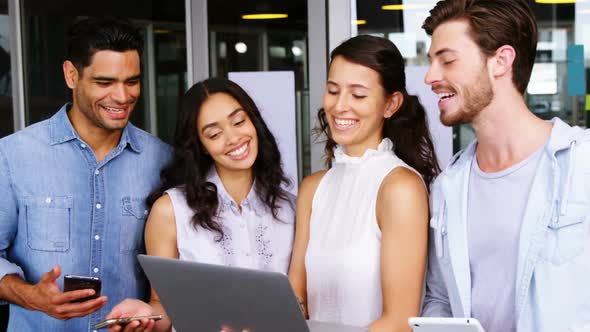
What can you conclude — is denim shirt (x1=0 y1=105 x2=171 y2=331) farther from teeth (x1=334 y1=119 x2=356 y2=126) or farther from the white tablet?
the white tablet

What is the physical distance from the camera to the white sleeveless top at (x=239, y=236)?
259cm

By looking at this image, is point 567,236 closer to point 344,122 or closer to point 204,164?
point 344,122

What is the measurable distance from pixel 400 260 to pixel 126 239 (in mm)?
1016

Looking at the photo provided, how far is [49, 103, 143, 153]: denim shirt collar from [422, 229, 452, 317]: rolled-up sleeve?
110 centimetres

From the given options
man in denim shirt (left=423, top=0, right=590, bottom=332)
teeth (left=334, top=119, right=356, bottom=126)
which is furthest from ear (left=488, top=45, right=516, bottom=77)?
teeth (left=334, top=119, right=356, bottom=126)

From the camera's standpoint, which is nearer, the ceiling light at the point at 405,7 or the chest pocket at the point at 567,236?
the chest pocket at the point at 567,236

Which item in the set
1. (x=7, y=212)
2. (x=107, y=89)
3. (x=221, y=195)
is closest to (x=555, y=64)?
(x=221, y=195)

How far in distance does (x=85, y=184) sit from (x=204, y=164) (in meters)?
0.42

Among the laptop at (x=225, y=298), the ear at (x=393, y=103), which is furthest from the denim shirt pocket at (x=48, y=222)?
the ear at (x=393, y=103)

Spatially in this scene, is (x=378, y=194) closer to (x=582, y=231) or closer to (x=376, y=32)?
(x=582, y=231)

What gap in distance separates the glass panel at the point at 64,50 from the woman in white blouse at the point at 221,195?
2.17 meters

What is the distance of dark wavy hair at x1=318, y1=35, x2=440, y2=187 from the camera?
2438mm

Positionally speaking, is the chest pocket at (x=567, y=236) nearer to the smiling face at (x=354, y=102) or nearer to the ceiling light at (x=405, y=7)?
the smiling face at (x=354, y=102)

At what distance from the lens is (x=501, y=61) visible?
2.24m
